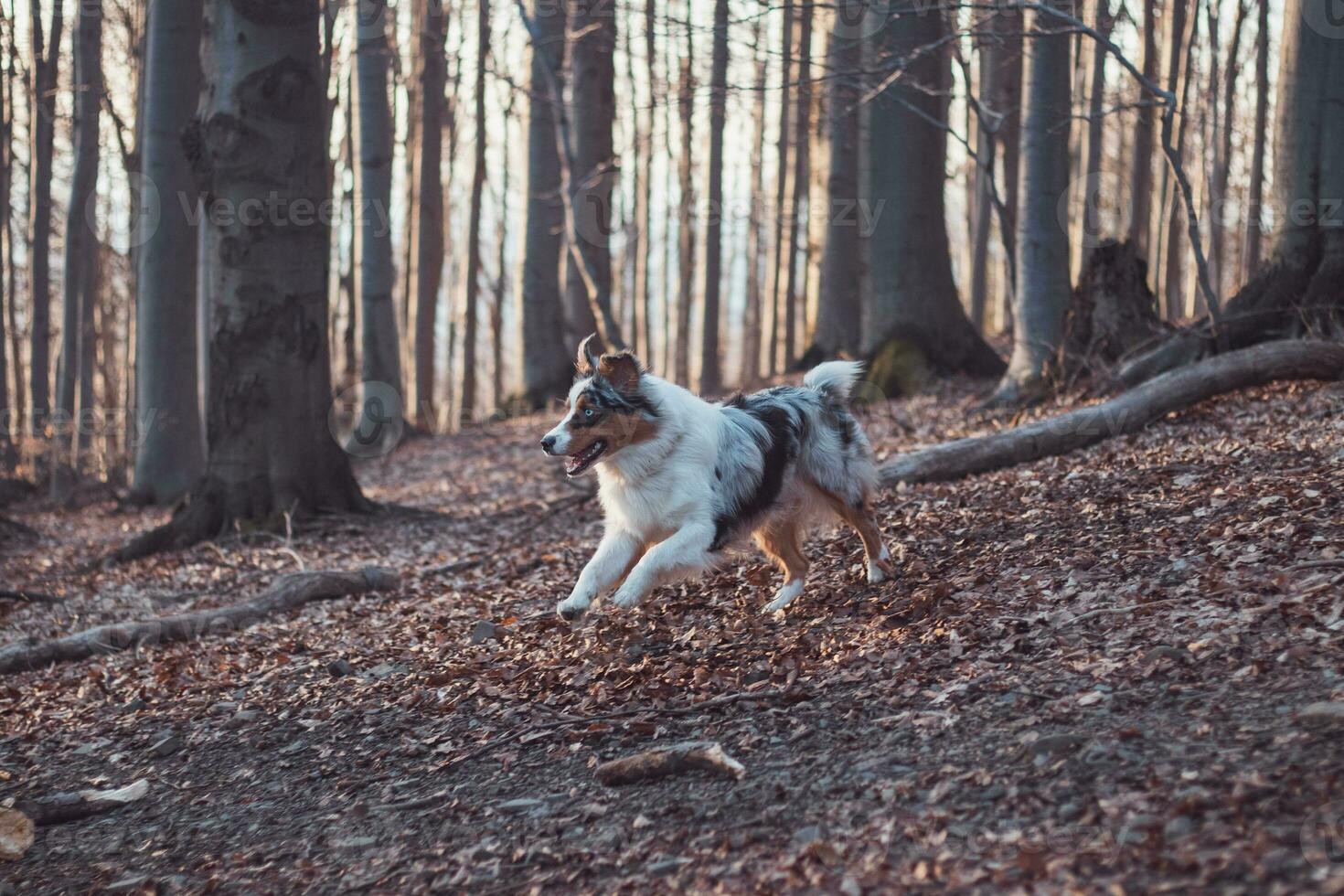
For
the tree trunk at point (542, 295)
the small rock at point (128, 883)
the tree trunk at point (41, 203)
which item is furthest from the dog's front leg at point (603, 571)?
the tree trunk at point (41, 203)

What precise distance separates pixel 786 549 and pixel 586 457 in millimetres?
1495

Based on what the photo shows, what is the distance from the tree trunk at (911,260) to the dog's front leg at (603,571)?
28.7 ft

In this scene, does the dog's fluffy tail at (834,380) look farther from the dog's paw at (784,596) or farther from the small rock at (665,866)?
the small rock at (665,866)

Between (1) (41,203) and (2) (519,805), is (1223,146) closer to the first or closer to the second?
(1) (41,203)

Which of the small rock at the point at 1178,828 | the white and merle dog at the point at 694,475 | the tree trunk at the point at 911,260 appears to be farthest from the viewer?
the tree trunk at the point at 911,260

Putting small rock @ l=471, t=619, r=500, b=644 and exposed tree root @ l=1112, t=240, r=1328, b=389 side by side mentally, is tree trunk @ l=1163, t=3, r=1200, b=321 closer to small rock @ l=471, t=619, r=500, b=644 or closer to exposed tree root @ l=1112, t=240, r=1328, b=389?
exposed tree root @ l=1112, t=240, r=1328, b=389

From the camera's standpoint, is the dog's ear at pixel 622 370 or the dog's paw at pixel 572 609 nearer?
the dog's paw at pixel 572 609

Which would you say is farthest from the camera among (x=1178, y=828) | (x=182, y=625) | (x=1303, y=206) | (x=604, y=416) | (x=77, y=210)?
(x=77, y=210)

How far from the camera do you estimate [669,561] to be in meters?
6.14

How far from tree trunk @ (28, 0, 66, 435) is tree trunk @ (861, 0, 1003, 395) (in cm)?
1396

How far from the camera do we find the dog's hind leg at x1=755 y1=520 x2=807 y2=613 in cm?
698

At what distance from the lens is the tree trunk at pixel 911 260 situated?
1491 cm

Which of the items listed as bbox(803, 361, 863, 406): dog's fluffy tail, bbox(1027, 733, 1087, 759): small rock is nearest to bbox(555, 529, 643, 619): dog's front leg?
bbox(803, 361, 863, 406): dog's fluffy tail

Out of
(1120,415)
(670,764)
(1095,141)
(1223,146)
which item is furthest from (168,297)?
(1223,146)
